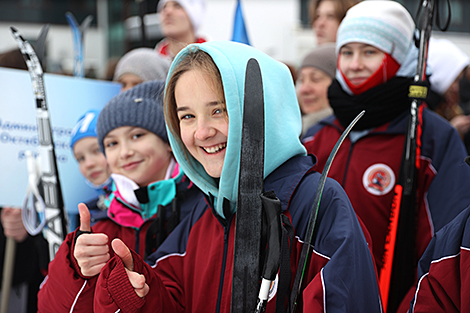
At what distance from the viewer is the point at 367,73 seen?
2.31 m

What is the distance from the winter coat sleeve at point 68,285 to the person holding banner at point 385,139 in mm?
1207

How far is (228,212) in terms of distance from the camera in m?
1.51

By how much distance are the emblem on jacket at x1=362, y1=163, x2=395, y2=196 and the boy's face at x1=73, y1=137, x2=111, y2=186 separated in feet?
4.70

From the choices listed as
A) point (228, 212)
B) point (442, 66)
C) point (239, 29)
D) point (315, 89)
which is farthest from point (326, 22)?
point (228, 212)

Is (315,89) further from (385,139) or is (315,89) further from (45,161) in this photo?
(45,161)

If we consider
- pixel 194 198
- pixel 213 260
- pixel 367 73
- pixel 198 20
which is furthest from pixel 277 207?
pixel 198 20

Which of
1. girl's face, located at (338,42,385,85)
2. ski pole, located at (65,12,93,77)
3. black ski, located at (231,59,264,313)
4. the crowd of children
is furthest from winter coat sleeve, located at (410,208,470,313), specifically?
ski pole, located at (65,12,93,77)

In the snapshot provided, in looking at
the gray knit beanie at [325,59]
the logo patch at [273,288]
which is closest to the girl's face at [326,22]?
the gray knit beanie at [325,59]

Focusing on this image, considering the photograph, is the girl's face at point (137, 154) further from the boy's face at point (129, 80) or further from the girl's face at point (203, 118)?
the boy's face at point (129, 80)

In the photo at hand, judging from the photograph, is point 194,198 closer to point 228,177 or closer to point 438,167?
point 228,177

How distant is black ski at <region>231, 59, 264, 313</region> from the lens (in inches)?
47.3

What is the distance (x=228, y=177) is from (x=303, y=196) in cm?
24

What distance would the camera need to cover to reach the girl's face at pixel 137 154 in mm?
2146

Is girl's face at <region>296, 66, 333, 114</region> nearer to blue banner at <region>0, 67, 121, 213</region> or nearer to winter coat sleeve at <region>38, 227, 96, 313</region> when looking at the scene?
blue banner at <region>0, 67, 121, 213</region>
